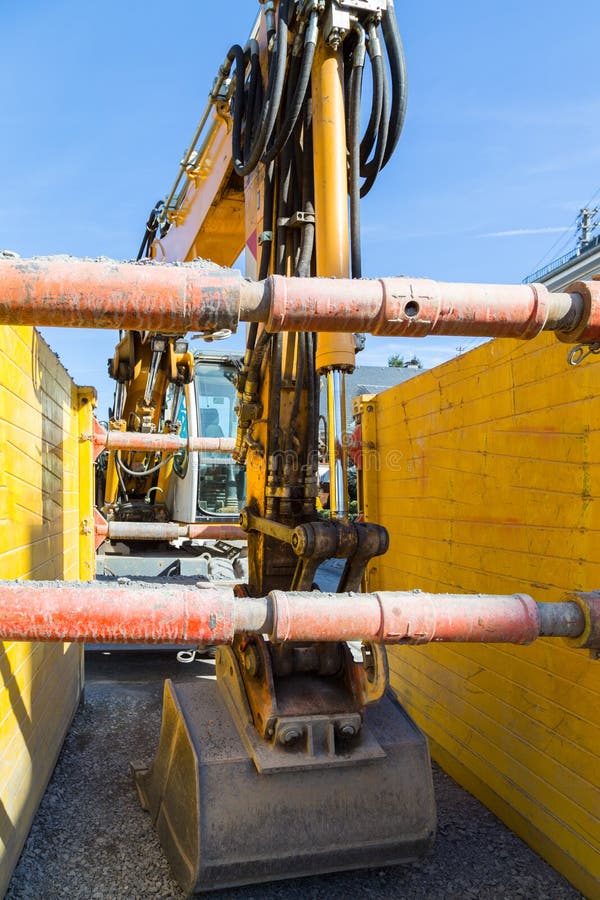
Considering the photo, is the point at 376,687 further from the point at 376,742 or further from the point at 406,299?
the point at 406,299

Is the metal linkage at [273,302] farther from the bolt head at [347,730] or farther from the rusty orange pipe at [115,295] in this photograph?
the bolt head at [347,730]

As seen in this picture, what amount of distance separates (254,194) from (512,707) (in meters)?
2.75

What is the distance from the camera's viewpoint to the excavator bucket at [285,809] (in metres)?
2.55

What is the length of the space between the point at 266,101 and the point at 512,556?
2.27 m

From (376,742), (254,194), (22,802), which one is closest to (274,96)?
(254,194)

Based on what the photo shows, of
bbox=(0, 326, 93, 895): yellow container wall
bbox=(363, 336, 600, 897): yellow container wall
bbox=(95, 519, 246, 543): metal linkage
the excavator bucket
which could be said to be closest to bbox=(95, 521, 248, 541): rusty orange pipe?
bbox=(95, 519, 246, 543): metal linkage

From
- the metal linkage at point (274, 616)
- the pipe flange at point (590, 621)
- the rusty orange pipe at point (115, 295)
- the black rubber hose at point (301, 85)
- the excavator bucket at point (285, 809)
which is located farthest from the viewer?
the black rubber hose at point (301, 85)

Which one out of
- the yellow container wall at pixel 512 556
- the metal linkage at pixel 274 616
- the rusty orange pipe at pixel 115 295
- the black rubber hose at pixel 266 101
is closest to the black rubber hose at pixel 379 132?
the black rubber hose at pixel 266 101

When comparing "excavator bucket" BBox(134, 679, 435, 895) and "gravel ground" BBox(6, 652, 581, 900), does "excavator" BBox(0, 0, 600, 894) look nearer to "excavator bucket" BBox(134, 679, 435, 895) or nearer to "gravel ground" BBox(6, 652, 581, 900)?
"excavator bucket" BBox(134, 679, 435, 895)

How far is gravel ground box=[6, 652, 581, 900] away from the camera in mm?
2678

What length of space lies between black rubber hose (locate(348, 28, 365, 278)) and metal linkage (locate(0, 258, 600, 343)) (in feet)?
4.06

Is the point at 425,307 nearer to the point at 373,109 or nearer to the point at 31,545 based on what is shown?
the point at 373,109

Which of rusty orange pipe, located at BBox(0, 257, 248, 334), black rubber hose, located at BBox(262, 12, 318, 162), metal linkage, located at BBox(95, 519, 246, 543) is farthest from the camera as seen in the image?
metal linkage, located at BBox(95, 519, 246, 543)

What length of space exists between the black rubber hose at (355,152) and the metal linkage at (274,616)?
1578 millimetres
